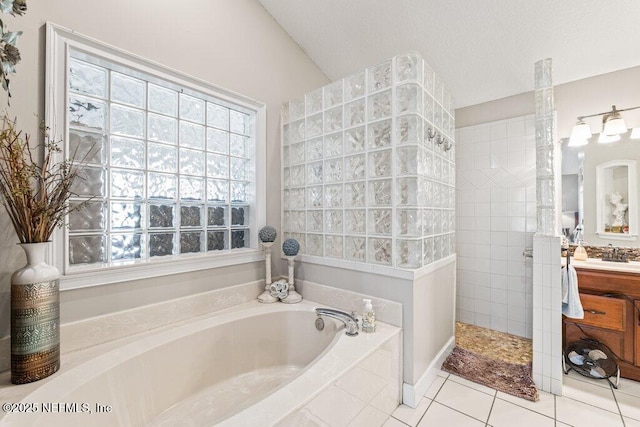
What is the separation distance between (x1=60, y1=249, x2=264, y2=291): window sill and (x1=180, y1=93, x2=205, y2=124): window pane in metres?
0.98

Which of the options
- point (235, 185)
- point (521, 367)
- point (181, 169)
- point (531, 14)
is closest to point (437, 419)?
point (521, 367)

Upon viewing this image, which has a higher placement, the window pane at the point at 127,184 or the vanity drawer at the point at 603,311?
the window pane at the point at 127,184

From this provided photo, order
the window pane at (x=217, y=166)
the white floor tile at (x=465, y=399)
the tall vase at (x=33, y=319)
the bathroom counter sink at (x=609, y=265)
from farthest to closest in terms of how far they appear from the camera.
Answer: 1. the window pane at (x=217, y=166)
2. the bathroom counter sink at (x=609, y=265)
3. the white floor tile at (x=465, y=399)
4. the tall vase at (x=33, y=319)

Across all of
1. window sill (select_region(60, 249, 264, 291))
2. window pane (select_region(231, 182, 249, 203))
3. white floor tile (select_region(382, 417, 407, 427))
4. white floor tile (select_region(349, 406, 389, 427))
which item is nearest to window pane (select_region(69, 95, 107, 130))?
window sill (select_region(60, 249, 264, 291))

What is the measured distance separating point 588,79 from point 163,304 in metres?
3.67

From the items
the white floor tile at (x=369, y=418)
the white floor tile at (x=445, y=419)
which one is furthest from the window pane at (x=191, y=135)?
the white floor tile at (x=445, y=419)

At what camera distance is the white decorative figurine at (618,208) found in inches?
89.4

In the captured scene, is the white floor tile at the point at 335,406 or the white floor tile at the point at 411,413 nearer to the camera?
the white floor tile at the point at 335,406

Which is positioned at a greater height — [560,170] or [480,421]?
[560,170]

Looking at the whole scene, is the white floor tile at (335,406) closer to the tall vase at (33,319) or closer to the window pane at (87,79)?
the tall vase at (33,319)

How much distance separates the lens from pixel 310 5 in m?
2.19

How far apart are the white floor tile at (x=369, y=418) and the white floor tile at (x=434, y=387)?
0.39 meters

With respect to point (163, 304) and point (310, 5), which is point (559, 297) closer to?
point (163, 304)

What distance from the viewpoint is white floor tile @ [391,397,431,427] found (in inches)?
62.6
